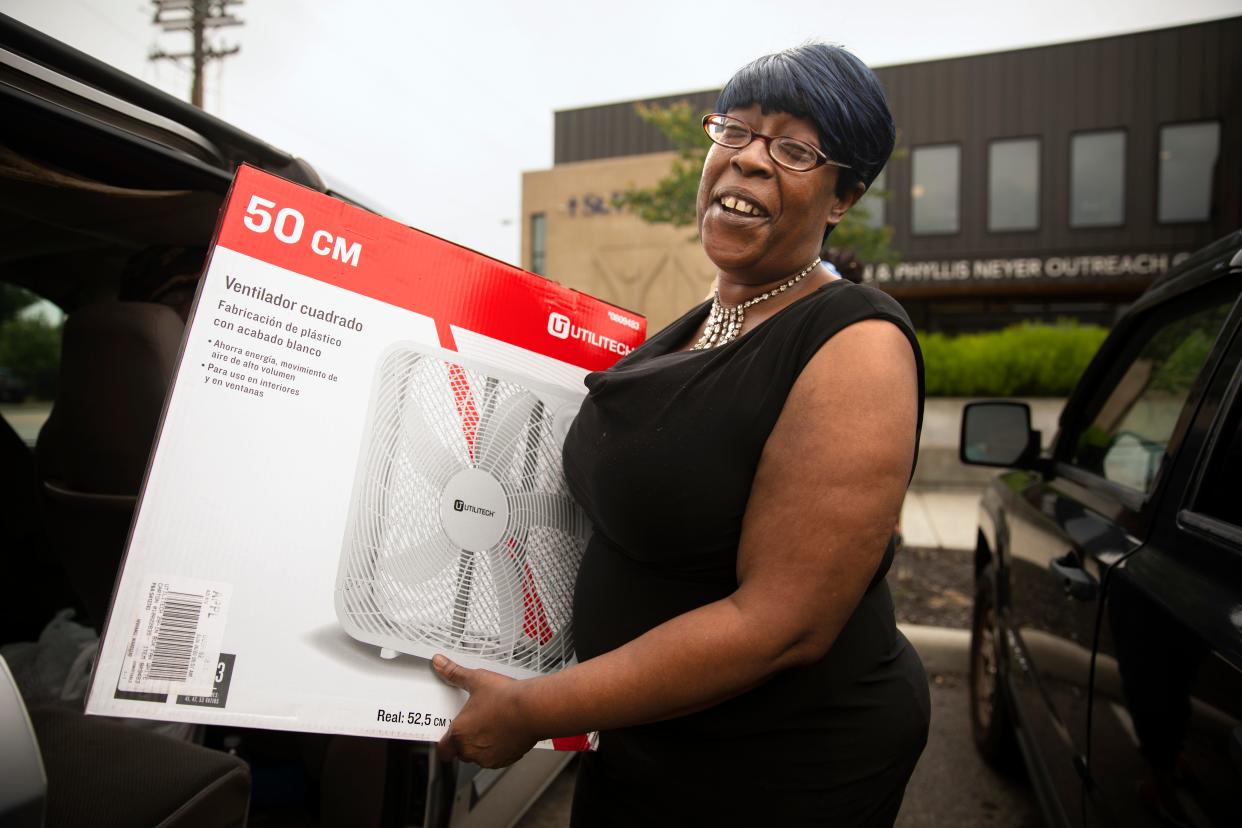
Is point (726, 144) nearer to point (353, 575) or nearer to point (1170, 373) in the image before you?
point (353, 575)

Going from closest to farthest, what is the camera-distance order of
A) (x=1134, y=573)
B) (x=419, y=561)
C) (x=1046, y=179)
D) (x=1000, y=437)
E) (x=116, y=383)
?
(x=419, y=561) < (x=1134, y=573) < (x=116, y=383) < (x=1000, y=437) < (x=1046, y=179)

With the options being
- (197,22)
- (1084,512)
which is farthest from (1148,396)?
(197,22)

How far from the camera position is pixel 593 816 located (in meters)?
1.39

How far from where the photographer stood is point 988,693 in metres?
3.29

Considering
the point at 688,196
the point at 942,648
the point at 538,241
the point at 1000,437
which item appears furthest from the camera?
the point at 538,241

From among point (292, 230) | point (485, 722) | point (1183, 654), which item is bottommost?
point (485, 722)

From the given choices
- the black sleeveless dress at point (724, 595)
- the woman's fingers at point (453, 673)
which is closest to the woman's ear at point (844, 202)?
the black sleeveless dress at point (724, 595)

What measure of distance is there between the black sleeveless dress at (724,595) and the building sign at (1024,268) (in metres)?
19.1

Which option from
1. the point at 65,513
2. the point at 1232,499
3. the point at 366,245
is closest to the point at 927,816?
the point at 1232,499

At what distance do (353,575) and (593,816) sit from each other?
0.62 meters

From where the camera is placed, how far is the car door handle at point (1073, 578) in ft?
6.08

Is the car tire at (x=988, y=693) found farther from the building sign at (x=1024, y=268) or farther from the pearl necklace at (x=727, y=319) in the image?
the building sign at (x=1024, y=268)

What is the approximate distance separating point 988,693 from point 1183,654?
2190mm

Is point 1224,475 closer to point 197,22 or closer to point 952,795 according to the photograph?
point 952,795
